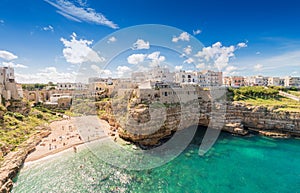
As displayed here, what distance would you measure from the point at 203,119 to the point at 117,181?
20403 mm

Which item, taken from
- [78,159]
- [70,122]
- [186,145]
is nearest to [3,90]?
[70,122]

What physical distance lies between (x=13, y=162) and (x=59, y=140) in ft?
26.4

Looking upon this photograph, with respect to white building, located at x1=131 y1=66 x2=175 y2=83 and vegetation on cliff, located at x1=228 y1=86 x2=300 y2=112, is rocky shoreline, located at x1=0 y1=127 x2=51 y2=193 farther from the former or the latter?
vegetation on cliff, located at x1=228 y1=86 x2=300 y2=112

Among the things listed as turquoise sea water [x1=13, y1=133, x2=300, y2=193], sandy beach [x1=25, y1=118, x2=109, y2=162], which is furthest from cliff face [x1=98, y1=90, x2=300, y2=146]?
sandy beach [x1=25, y1=118, x2=109, y2=162]

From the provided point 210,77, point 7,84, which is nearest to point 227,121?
point 210,77

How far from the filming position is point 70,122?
109 feet

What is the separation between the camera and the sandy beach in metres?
19.9

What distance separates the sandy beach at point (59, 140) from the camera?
1991 cm

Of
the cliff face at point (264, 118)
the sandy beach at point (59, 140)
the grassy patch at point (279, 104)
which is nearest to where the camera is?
the sandy beach at point (59, 140)

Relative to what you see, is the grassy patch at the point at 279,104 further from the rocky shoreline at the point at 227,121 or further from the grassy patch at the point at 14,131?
the grassy patch at the point at 14,131

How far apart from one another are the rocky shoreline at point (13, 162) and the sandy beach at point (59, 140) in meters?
0.68

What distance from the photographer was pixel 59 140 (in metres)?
24.2

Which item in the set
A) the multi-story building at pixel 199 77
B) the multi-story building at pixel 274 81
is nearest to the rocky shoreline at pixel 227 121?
the multi-story building at pixel 199 77

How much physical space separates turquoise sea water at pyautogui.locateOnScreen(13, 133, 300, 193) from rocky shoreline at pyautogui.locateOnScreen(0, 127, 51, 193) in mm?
704
